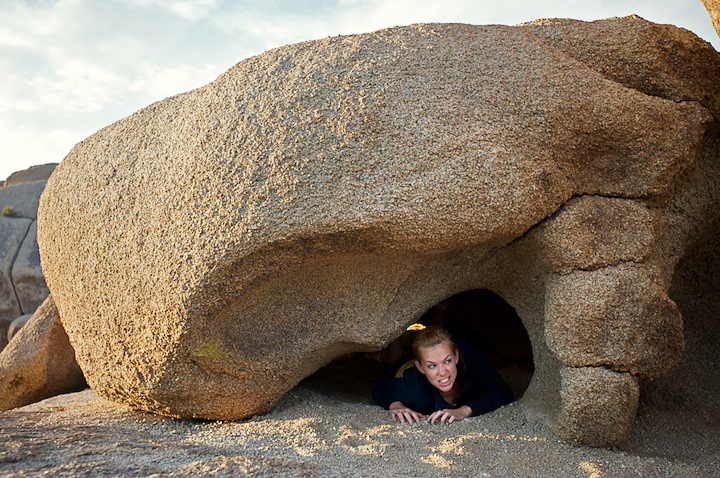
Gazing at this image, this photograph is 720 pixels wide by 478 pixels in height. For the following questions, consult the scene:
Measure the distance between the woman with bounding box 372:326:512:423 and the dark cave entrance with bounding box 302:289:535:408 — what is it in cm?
32

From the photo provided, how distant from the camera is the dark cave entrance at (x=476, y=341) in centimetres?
288

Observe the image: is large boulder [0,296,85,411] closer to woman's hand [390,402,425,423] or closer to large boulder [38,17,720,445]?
large boulder [38,17,720,445]

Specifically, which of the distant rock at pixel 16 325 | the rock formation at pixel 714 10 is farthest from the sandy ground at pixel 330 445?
the distant rock at pixel 16 325

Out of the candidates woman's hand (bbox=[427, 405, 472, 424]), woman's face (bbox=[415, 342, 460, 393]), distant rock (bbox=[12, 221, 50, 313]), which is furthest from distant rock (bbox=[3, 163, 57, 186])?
woman's hand (bbox=[427, 405, 472, 424])

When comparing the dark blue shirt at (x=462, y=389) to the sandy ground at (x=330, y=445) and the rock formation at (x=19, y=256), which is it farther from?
the rock formation at (x=19, y=256)

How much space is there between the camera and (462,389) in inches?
96.9

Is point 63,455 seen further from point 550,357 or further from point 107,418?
point 550,357

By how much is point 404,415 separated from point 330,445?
0.43 metres

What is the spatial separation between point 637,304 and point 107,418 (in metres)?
1.84

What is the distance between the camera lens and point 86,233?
2.13m

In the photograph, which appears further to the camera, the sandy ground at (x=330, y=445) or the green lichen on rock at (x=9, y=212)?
the green lichen on rock at (x=9, y=212)

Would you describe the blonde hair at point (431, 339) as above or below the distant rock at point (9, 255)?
below

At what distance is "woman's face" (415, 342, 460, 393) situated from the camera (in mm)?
2324

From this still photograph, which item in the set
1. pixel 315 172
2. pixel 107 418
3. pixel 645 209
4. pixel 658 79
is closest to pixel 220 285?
pixel 315 172
